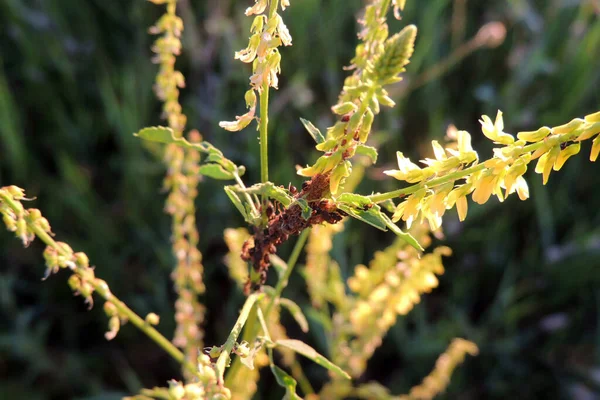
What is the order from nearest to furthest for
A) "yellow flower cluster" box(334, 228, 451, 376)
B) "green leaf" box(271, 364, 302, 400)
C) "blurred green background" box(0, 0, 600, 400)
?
1. "green leaf" box(271, 364, 302, 400)
2. "yellow flower cluster" box(334, 228, 451, 376)
3. "blurred green background" box(0, 0, 600, 400)

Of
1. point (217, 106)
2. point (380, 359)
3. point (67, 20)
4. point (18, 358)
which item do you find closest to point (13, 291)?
point (18, 358)

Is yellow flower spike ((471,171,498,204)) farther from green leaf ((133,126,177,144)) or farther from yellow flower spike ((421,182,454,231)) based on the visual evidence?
green leaf ((133,126,177,144))

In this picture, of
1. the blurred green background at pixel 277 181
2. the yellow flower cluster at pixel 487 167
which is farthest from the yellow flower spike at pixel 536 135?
the blurred green background at pixel 277 181

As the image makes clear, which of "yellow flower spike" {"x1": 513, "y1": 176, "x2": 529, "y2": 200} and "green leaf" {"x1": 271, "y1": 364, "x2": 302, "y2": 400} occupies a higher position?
"yellow flower spike" {"x1": 513, "y1": 176, "x2": 529, "y2": 200}

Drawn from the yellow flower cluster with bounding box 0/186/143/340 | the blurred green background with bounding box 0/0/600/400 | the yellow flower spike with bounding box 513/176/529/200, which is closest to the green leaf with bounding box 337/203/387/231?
the yellow flower spike with bounding box 513/176/529/200

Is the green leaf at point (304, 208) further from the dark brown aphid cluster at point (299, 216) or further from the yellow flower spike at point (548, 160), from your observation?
the yellow flower spike at point (548, 160)
